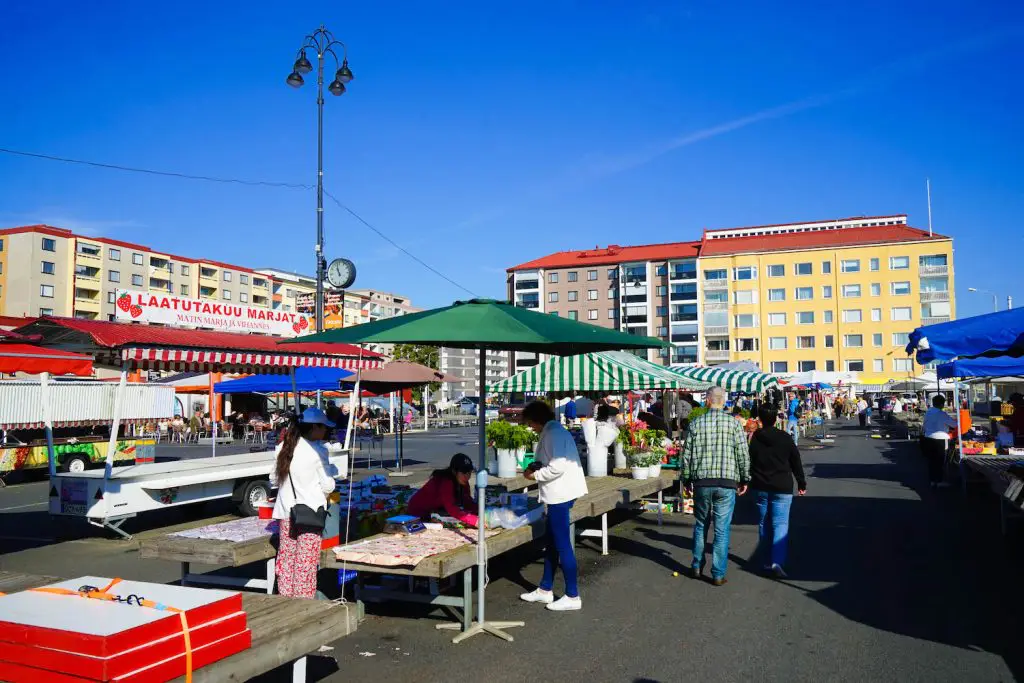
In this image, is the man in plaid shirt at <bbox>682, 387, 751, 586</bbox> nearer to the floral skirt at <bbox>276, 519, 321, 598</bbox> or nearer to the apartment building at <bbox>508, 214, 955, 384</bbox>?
the floral skirt at <bbox>276, 519, 321, 598</bbox>

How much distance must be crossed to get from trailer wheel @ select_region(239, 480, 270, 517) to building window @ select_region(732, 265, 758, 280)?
81285mm

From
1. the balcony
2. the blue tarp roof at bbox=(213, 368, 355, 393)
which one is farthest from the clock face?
the balcony

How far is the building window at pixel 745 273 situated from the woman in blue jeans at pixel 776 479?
82951mm

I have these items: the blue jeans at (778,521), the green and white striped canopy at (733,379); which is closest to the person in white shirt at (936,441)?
the green and white striped canopy at (733,379)

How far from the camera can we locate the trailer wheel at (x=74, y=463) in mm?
18969

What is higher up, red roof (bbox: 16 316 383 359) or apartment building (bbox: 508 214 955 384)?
apartment building (bbox: 508 214 955 384)

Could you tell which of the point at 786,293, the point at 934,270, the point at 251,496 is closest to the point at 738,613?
the point at 251,496

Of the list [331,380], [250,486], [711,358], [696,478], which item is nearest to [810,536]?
[696,478]

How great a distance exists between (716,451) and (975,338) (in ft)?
9.88

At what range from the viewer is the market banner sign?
11.0 metres

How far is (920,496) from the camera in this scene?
14.0 meters

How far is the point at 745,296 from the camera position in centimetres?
8781

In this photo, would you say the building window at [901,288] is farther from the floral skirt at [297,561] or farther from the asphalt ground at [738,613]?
the floral skirt at [297,561]

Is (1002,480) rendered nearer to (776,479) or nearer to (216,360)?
(776,479)
